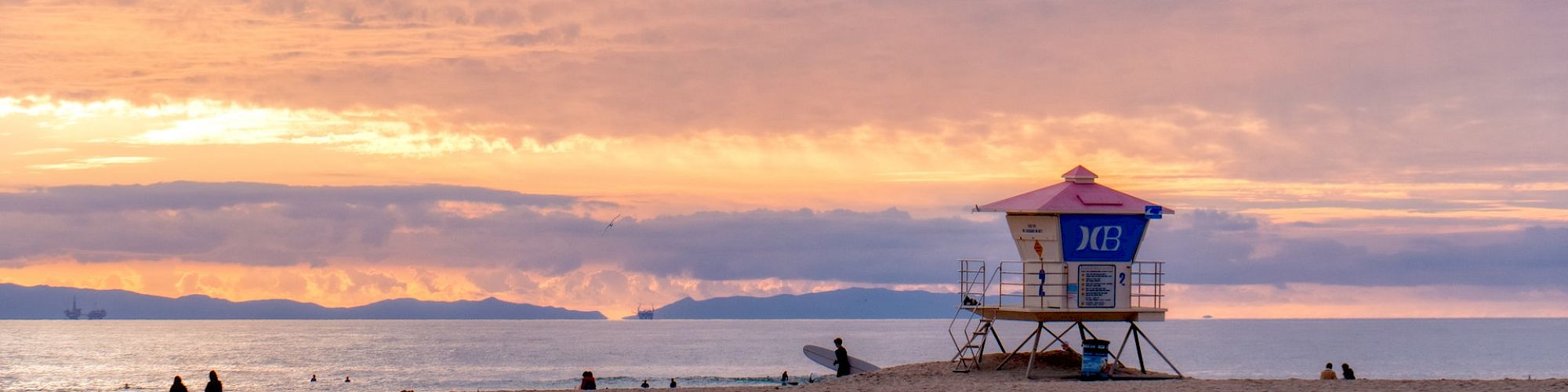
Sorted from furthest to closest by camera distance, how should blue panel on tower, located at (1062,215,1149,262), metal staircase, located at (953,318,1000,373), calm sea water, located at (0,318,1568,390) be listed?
calm sea water, located at (0,318,1568,390) < metal staircase, located at (953,318,1000,373) < blue panel on tower, located at (1062,215,1149,262)

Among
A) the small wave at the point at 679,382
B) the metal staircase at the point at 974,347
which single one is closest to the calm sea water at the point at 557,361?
the small wave at the point at 679,382

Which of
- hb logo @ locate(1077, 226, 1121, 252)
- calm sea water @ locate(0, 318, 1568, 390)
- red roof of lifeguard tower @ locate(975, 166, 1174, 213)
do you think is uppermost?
red roof of lifeguard tower @ locate(975, 166, 1174, 213)

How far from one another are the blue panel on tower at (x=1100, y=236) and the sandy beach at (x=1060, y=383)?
2.56 metres

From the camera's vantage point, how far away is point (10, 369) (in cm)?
11219

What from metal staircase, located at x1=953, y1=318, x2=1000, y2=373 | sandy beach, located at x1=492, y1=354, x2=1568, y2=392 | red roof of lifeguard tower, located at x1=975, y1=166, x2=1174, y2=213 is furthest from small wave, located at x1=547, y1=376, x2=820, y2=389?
red roof of lifeguard tower, located at x1=975, y1=166, x2=1174, y2=213

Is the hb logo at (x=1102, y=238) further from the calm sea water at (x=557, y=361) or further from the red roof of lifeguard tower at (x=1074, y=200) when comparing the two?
the calm sea water at (x=557, y=361)

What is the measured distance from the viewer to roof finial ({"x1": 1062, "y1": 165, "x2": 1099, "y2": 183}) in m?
31.1

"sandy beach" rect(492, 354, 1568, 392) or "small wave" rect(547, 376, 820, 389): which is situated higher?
"sandy beach" rect(492, 354, 1568, 392)

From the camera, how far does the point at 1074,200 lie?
30.4 meters

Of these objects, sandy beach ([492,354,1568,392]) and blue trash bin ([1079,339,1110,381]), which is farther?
blue trash bin ([1079,339,1110,381])

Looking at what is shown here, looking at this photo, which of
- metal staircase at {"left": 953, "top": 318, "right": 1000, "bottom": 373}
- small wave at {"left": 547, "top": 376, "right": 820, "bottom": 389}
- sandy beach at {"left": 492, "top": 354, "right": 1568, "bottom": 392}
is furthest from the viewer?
small wave at {"left": 547, "top": 376, "right": 820, "bottom": 389}

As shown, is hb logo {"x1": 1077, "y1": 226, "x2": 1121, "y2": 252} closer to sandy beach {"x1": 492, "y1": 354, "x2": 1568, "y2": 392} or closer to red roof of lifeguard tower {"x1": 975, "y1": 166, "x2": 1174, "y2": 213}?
red roof of lifeguard tower {"x1": 975, "y1": 166, "x2": 1174, "y2": 213}

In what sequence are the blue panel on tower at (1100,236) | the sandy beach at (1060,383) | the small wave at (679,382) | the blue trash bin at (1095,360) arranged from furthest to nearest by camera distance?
the small wave at (679,382), the blue panel on tower at (1100,236), the blue trash bin at (1095,360), the sandy beach at (1060,383)

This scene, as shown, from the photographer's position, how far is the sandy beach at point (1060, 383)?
79.4 ft
